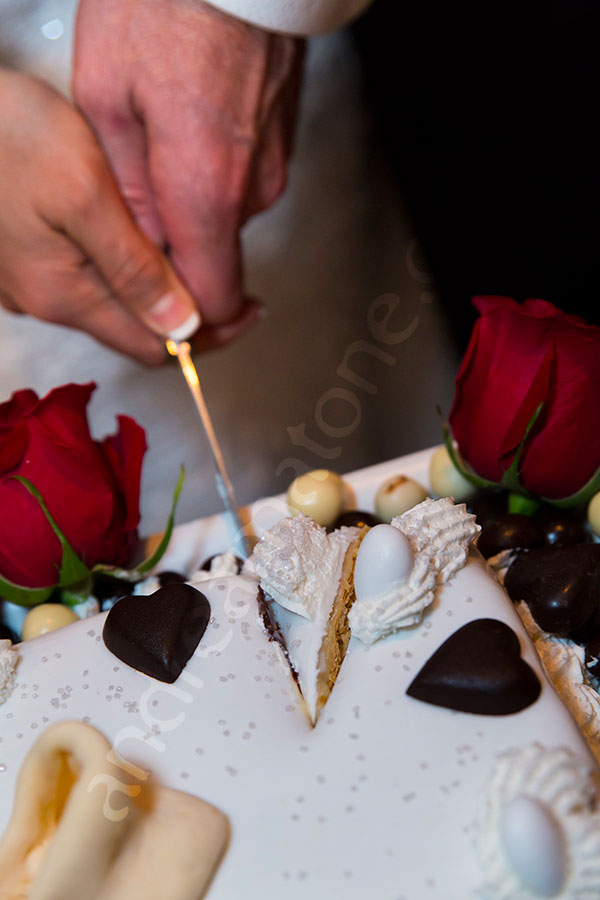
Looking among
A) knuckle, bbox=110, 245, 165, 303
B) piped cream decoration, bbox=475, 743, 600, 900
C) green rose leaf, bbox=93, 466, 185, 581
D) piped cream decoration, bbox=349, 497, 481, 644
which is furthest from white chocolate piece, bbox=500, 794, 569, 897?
knuckle, bbox=110, 245, 165, 303

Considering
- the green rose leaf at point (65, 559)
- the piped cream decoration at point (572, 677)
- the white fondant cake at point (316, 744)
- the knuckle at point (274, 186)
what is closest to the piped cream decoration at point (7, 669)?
the white fondant cake at point (316, 744)

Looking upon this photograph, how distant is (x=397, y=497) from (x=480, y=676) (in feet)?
0.99

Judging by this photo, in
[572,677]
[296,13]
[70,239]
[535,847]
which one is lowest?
[572,677]

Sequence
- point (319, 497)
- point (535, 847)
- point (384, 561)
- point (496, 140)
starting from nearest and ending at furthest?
point (535, 847) → point (384, 561) → point (319, 497) → point (496, 140)

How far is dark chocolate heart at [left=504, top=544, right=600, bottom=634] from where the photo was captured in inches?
21.2

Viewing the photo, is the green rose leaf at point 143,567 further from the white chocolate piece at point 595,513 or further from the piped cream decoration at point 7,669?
A: the white chocolate piece at point 595,513

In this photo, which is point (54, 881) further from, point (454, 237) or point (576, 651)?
point (454, 237)

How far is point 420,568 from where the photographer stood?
0.47 metres

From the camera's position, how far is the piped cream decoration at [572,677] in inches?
19.4

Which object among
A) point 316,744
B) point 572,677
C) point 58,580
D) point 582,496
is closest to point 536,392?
point 582,496

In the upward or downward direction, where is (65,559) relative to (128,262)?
downward

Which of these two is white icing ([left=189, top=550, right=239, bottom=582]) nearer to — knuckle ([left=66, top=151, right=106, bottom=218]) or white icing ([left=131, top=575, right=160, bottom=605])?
white icing ([left=131, top=575, right=160, bottom=605])

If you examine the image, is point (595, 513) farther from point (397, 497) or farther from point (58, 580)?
point (58, 580)

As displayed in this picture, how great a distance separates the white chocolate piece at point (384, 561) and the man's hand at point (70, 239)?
1.56 feet
